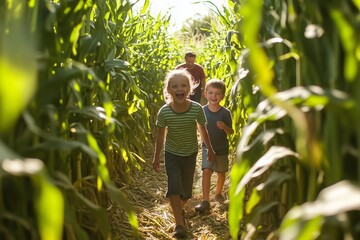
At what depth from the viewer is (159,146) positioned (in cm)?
293

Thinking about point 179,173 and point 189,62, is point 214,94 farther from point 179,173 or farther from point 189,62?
point 189,62

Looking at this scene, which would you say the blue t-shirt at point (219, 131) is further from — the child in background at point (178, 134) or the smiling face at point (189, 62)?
the smiling face at point (189, 62)

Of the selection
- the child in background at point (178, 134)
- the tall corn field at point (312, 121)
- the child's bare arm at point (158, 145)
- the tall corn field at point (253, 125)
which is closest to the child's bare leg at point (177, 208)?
the child in background at point (178, 134)

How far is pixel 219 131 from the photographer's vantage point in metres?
3.48

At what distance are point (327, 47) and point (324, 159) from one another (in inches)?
10.3

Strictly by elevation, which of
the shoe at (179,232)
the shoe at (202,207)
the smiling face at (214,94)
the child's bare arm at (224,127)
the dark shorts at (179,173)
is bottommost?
the shoe at (179,232)

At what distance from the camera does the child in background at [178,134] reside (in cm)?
290

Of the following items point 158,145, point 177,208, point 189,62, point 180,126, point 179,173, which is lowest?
point 177,208

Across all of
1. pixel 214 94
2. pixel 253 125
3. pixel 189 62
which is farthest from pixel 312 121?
pixel 189 62

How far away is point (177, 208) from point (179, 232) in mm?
146

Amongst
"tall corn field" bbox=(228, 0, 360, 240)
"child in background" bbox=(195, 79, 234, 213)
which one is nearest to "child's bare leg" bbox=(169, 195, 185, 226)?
"child in background" bbox=(195, 79, 234, 213)

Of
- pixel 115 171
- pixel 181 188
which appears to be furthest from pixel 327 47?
pixel 115 171

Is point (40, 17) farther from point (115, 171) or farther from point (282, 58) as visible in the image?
point (115, 171)

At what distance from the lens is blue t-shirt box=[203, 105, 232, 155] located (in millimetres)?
3456
